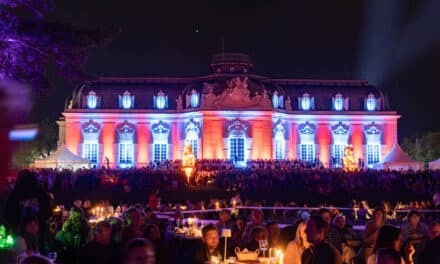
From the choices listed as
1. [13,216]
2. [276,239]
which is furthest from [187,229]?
[13,216]

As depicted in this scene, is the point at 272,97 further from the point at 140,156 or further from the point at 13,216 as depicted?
the point at 13,216

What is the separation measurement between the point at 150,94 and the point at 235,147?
35.4ft

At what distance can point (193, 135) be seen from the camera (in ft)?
197

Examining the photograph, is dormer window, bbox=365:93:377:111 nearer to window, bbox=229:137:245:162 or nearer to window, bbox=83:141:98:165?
window, bbox=229:137:245:162

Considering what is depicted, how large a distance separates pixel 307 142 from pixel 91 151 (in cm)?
2078

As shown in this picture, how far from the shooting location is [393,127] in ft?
209

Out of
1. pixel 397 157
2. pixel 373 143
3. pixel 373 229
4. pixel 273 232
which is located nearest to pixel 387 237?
pixel 373 229

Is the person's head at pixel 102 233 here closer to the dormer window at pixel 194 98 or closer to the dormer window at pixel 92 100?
the dormer window at pixel 194 98

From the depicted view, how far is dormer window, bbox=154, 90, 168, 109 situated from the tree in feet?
110

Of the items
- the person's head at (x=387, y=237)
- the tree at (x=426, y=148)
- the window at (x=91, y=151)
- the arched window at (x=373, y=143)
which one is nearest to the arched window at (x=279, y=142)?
the arched window at (x=373, y=143)

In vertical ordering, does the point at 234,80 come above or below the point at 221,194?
above

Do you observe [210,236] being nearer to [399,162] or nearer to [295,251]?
[295,251]

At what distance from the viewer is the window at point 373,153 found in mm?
63406

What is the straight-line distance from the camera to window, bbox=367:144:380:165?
6341 centimetres
